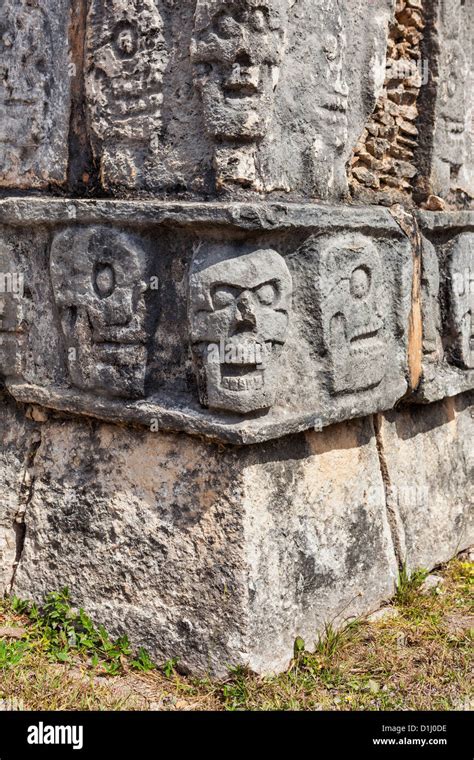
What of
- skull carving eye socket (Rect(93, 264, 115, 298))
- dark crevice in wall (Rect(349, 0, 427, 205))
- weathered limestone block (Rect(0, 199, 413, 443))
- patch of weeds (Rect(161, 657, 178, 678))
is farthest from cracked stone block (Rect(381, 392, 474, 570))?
skull carving eye socket (Rect(93, 264, 115, 298))

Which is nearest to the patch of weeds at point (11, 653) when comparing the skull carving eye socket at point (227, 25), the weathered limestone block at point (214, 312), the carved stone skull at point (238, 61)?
the weathered limestone block at point (214, 312)

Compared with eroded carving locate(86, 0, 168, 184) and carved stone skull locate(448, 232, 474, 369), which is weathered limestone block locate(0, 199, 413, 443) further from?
carved stone skull locate(448, 232, 474, 369)

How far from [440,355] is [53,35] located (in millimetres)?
1958

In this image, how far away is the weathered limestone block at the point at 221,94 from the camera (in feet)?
9.50

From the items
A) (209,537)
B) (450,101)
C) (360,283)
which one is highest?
(450,101)

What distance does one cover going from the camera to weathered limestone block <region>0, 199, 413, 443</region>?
2.93 m

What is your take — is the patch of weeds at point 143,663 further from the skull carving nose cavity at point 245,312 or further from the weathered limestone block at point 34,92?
the weathered limestone block at point 34,92

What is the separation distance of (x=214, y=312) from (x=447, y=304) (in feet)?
4.43

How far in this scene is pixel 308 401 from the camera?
3.15m

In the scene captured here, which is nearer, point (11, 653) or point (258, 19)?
point (258, 19)

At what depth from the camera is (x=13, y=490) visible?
144 inches

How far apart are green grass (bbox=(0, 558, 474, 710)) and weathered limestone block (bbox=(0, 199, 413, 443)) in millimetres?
785


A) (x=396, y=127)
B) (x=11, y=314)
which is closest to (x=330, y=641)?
(x=11, y=314)

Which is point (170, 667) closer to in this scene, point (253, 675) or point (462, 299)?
point (253, 675)
